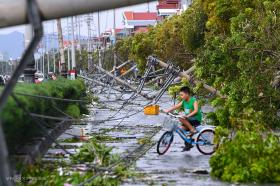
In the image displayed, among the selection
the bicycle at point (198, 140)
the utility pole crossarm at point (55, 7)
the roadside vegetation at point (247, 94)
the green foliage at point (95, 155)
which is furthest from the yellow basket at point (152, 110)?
the utility pole crossarm at point (55, 7)

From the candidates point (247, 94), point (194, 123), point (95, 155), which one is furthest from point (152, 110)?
point (95, 155)

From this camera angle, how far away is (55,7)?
6570mm

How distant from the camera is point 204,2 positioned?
39.8 meters

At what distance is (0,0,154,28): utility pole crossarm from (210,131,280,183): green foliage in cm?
572

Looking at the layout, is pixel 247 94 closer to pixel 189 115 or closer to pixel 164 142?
pixel 189 115

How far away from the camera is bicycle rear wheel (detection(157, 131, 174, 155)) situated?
1620 centimetres

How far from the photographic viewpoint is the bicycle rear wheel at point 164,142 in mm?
16203

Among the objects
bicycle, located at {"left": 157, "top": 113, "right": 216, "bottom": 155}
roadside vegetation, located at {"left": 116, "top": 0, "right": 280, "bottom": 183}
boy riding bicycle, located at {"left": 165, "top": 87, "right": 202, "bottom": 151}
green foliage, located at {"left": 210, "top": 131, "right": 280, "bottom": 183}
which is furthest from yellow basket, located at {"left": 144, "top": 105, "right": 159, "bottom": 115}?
green foliage, located at {"left": 210, "top": 131, "right": 280, "bottom": 183}

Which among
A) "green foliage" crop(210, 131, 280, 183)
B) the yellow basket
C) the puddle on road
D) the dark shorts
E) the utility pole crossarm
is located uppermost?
the utility pole crossarm

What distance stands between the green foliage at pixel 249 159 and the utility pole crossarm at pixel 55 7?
5.72 meters

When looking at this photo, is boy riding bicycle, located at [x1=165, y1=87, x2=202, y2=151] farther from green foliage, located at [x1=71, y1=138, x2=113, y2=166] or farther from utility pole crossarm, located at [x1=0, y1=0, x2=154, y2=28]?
utility pole crossarm, located at [x1=0, y1=0, x2=154, y2=28]

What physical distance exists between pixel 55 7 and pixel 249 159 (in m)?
6.24

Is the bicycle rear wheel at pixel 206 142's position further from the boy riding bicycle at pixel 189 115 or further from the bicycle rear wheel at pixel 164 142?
the bicycle rear wheel at pixel 164 142

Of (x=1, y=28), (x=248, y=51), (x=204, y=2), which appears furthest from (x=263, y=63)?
(x=204, y=2)
